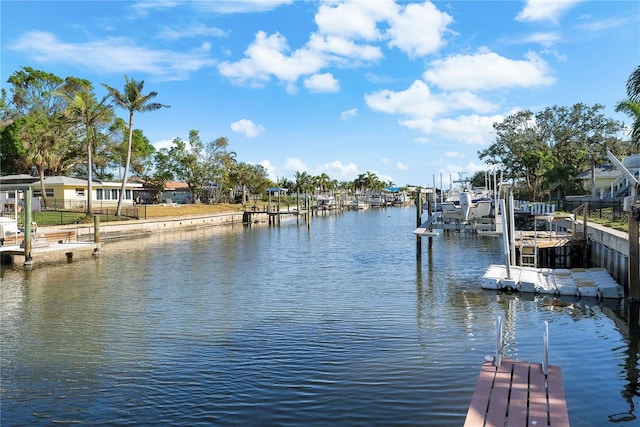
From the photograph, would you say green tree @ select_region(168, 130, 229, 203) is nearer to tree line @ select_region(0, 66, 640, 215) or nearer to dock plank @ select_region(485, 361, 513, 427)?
tree line @ select_region(0, 66, 640, 215)

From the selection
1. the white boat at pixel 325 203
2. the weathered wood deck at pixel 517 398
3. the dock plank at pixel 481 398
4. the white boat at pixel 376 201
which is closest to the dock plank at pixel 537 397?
the weathered wood deck at pixel 517 398

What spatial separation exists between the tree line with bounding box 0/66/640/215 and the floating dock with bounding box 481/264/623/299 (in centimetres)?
4227

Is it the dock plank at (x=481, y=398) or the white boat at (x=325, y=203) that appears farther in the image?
the white boat at (x=325, y=203)

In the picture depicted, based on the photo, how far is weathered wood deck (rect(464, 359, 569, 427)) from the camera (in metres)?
7.57

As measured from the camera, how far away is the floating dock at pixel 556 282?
19531 millimetres

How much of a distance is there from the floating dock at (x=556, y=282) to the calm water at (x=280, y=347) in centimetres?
70

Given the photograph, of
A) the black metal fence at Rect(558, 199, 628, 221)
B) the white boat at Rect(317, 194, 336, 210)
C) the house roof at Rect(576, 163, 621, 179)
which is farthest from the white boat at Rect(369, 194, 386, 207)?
the black metal fence at Rect(558, 199, 628, 221)

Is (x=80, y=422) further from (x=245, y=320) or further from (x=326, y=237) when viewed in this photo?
(x=326, y=237)

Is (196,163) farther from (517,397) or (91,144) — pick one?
→ (517,397)

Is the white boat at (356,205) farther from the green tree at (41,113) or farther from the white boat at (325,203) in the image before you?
the green tree at (41,113)

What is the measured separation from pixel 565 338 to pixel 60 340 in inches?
542

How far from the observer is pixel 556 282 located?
69.8ft

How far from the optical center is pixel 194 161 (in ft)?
265

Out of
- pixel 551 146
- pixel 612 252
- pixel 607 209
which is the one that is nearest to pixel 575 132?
pixel 551 146
